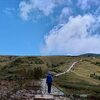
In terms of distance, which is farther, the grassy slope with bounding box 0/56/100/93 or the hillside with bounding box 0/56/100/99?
the grassy slope with bounding box 0/56/100/93

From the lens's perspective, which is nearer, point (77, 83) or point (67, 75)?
point (77, 83)

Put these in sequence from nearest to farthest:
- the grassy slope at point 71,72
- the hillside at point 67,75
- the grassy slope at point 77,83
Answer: the grassy slope at point 77,83 → the hillside at point 67,75 → the grassy slope at point 71,72

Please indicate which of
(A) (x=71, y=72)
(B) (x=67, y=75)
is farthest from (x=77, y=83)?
(A) (x=71, y=72)

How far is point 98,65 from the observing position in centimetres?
13038

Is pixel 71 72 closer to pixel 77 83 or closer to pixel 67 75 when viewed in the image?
pixel 67 75

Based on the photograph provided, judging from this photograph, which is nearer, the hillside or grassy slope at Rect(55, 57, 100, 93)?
grassy slope at Rect(55, 57, 100, 93)

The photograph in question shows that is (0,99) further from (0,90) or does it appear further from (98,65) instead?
(98,65)

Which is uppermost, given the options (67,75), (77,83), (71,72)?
(71,72)

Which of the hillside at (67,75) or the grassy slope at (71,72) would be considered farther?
the grassy slope at (71,72)

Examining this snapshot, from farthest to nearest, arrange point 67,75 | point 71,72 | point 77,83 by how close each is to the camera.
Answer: point 71,72, point 67,75, point 77,83

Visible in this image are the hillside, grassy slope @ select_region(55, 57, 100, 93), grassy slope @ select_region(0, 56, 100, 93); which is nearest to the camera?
grassy slope @ select_region(55, 57, 100, 93)

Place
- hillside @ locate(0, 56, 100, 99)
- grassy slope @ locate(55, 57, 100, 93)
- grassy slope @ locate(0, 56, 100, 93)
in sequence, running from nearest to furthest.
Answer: grassy slope @ locate(55, 57, 100, 93) → hillside @ locate(0, 56, 100, 99) → grassy slope @ locate(0, 56, 100, 93)

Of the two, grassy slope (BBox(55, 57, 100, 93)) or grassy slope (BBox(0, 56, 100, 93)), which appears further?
grassy slope (BBox(0, 56, 100, 93))

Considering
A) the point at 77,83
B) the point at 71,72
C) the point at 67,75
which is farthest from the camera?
the point at 71,72
